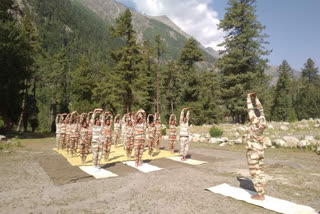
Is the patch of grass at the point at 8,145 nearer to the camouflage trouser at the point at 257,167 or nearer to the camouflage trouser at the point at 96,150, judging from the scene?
the camouflage trouser at the point at 96,150

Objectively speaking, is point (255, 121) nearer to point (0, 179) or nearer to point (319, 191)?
point (319, 191)

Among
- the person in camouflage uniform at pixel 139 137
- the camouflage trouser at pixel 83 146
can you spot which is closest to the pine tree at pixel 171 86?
the person in camouflage uniform at pixel 139 137

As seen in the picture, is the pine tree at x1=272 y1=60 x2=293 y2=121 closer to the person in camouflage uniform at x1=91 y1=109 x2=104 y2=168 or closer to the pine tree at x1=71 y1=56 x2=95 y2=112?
the pine tree at x1=71 y1=56 x2=95 y2=112

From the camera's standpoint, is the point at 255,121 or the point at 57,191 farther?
the point at 57,191

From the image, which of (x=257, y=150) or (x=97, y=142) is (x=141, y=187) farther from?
(x=257, y=150)

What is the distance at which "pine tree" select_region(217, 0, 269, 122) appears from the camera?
1107 inches

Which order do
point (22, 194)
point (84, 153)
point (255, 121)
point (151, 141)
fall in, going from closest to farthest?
point (255, 121)
point (22, 194)
point (84, 153)
point (151, 141)

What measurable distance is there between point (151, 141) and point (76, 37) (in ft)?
433

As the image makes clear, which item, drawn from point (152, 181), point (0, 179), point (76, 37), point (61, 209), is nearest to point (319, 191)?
Result: point (152, 181)

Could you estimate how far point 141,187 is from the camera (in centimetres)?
678

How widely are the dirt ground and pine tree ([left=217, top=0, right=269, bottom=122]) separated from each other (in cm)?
1865

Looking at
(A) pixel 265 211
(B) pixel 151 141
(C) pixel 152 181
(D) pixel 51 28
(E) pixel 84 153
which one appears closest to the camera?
(A) pixel 265 211

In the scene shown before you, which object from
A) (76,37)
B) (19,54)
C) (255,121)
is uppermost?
(76,37)

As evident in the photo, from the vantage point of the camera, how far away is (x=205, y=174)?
8.47 meters
